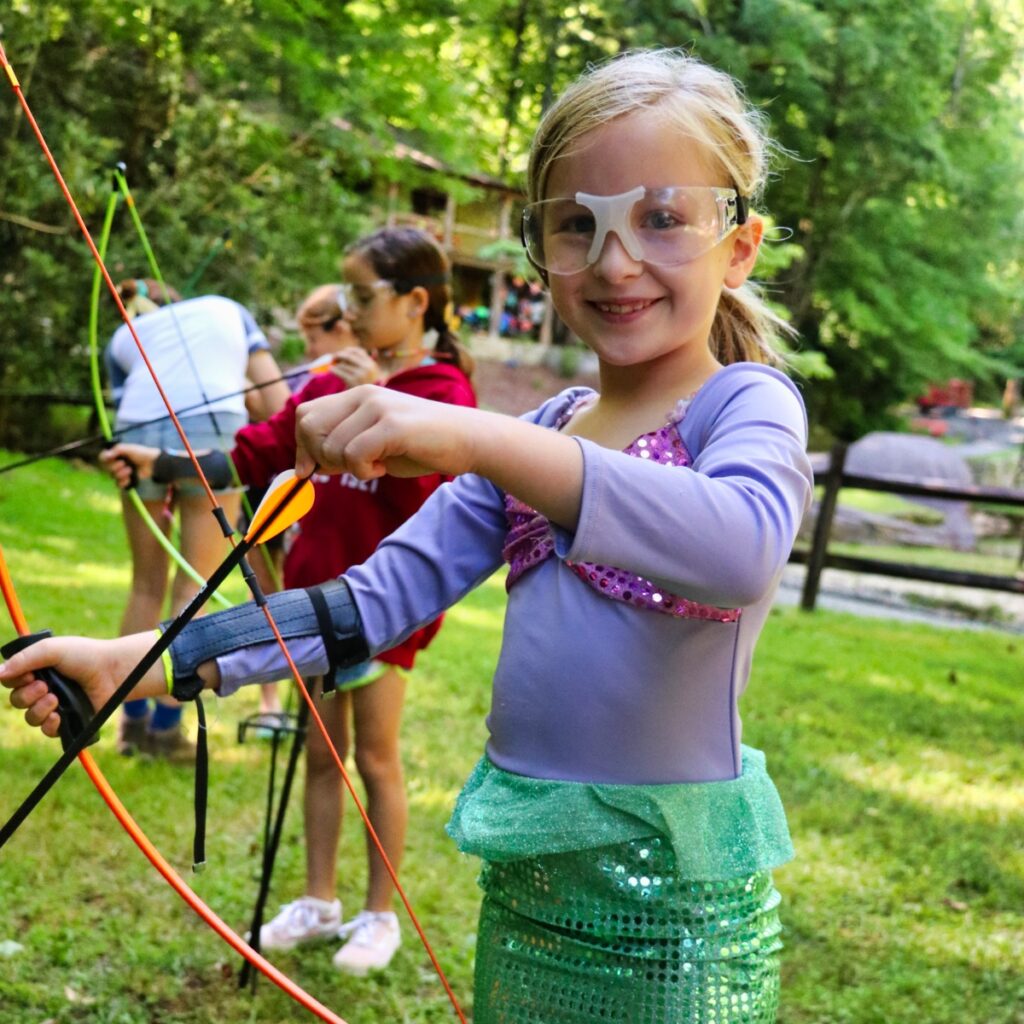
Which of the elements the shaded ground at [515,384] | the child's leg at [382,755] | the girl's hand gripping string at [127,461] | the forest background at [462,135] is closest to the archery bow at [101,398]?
the girl's hand gripping string at [127,461]

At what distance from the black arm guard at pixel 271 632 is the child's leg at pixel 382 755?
1.57m

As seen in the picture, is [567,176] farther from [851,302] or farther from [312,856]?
[851,302]

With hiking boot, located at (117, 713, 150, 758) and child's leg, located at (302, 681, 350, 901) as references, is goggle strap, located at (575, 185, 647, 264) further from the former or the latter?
hiking boot, located at (117, 713, 150, 758)

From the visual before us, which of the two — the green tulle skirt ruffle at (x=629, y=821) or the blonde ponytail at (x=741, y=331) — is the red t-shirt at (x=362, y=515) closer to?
the blonde ponytail at (x=741, y=331)

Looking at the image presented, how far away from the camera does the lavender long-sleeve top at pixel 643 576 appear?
43.9 inches

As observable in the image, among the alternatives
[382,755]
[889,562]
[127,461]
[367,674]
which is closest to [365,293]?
[127,461]

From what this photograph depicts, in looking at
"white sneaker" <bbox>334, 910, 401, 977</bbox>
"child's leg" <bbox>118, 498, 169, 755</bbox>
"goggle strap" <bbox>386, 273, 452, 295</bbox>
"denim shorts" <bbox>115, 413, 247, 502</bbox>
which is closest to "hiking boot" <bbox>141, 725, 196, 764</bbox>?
"child's leg" <bbox>118, 498, 169, 755</bbox>

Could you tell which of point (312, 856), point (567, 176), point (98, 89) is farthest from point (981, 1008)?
point (98, 89)

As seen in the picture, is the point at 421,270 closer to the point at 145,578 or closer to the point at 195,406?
the point at 195,406

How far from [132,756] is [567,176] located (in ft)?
11.7

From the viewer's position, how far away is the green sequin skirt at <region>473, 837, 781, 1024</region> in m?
1.41

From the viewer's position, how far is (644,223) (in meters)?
1.41

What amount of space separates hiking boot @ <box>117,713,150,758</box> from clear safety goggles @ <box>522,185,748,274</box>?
347 centimetres

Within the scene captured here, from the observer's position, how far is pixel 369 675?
3.01m
